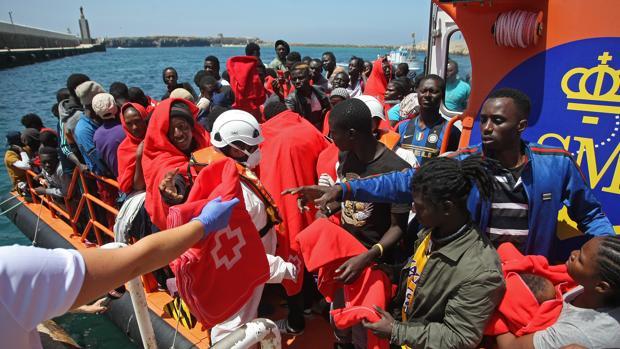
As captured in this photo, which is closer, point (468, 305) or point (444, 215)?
point (468, 305)

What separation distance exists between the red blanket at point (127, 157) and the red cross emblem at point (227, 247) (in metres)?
1.77

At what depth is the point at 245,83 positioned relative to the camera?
563 centimetres

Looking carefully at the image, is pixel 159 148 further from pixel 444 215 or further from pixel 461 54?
pixel 461 54

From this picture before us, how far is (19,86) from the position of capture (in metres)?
32.9

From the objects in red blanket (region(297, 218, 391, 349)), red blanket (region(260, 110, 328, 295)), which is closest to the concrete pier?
red blanket (region(260, 110, 328, 295))

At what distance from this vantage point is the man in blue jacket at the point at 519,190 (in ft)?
6.98

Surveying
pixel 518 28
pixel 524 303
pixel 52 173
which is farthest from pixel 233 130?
pixel 52 173

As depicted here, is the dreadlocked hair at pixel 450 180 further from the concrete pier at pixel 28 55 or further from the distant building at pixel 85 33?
the distant building at pixel 85 33

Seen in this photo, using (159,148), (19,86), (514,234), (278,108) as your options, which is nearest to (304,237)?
(514,234)

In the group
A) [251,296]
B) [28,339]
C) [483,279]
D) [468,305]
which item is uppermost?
[28,339]

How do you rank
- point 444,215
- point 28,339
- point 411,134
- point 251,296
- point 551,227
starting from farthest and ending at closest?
point 411,134 → point 251,296 → point 551,227 → point 444,215 → point 28,339

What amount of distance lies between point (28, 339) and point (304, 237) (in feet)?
4.48

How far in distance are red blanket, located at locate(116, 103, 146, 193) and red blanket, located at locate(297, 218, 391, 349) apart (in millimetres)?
2236

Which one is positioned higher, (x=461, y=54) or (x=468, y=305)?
(x=461, y=54)
